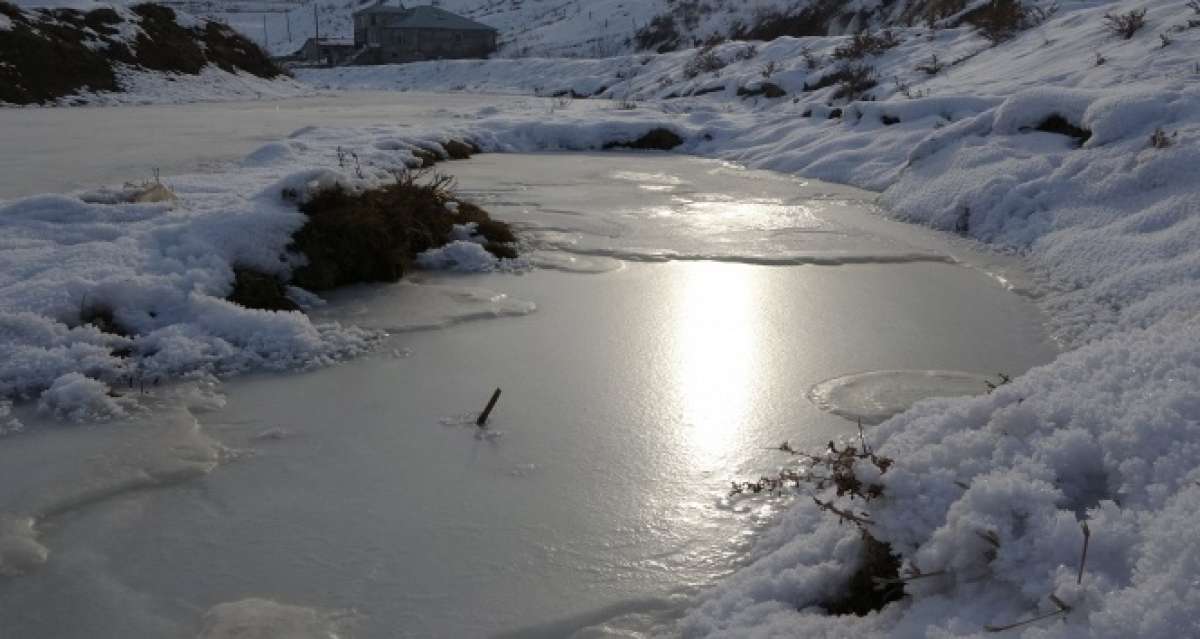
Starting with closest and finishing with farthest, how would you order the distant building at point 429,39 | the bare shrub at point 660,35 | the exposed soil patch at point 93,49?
the exposed soil patch at point 93,49 → the bare shrub at point 660,35 → the distant building at point 429,39

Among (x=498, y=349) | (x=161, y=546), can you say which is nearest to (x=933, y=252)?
(x=498, y=349)

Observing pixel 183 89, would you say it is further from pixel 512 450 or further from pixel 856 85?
pixel 512 450

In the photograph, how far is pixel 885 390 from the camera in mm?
3287

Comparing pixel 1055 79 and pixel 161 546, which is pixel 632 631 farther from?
pixel 1055 79

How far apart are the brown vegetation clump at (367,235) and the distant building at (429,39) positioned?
48.3 m

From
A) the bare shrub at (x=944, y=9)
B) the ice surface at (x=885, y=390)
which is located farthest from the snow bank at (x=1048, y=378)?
the bare shrub at (x=944, y=9)

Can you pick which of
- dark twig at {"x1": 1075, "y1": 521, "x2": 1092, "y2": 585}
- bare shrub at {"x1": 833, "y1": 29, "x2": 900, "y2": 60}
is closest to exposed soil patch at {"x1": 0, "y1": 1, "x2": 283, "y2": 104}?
bare shrub at {"x1": 833, "y1": 29, "x2": 900, "y2": 60}

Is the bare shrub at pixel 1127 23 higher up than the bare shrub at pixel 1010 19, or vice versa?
the bare shrub at pixel 1010 19

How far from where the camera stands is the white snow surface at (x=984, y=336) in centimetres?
158

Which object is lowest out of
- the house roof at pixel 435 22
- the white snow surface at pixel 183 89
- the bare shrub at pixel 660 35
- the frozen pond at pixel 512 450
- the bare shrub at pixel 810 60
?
the frozen pond at pixel 512 450

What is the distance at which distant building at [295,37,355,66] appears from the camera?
55.4 m

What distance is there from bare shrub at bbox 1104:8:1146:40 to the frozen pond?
4.85 meters

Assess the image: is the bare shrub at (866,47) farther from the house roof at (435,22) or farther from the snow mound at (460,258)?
the house roof at (435,22)

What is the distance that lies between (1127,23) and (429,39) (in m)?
48.0
